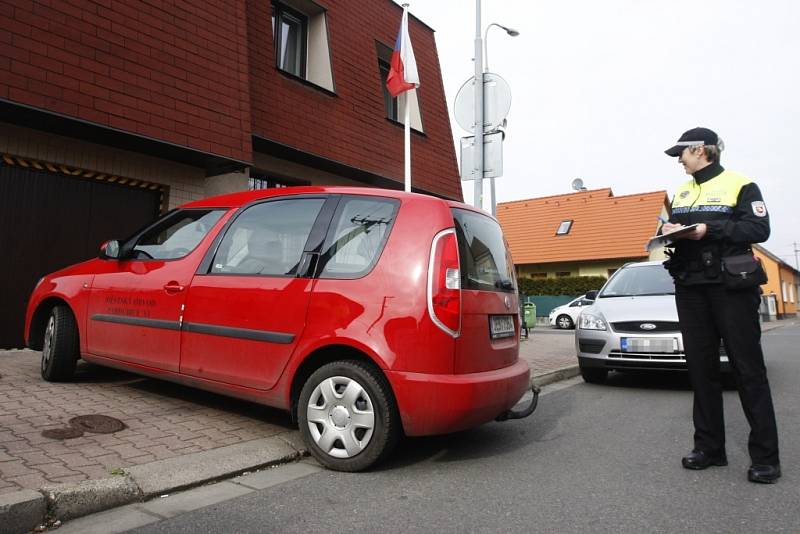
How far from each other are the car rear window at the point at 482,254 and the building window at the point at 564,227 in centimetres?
2912

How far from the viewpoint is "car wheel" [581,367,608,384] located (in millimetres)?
7025

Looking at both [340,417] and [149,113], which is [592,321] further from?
[149,113]

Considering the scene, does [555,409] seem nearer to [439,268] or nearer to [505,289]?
[505,289]

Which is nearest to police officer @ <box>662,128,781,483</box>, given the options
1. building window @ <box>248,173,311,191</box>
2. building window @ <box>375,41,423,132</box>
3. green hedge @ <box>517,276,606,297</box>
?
building window @ <box>248,173,311,191</box>

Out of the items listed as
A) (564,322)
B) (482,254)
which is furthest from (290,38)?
(564,322)

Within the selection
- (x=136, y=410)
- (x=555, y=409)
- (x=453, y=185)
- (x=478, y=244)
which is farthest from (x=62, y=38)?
(x=453, y=185)

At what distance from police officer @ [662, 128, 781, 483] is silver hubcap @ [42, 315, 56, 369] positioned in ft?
16.0

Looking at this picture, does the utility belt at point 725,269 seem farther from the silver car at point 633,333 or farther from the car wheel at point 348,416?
the silver car at point 633,333

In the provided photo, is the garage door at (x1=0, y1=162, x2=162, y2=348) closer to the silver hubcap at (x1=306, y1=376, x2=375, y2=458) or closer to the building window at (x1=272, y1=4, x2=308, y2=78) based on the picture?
the building window at (x1=272, y1=4, x2=308, y2=78)

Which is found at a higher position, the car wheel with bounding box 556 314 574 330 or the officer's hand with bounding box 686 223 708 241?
the officer's hand with bounding box 686 223 708 241

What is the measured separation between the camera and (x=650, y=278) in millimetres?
7496

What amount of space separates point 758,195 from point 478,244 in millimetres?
1641

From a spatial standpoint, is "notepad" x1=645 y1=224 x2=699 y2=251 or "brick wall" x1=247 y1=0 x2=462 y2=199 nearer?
"notepad" x1=645 y1=224 x2=699 y2=251

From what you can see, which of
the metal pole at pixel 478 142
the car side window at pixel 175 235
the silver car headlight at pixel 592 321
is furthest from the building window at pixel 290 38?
the silver car headlight at pixel 592 321
